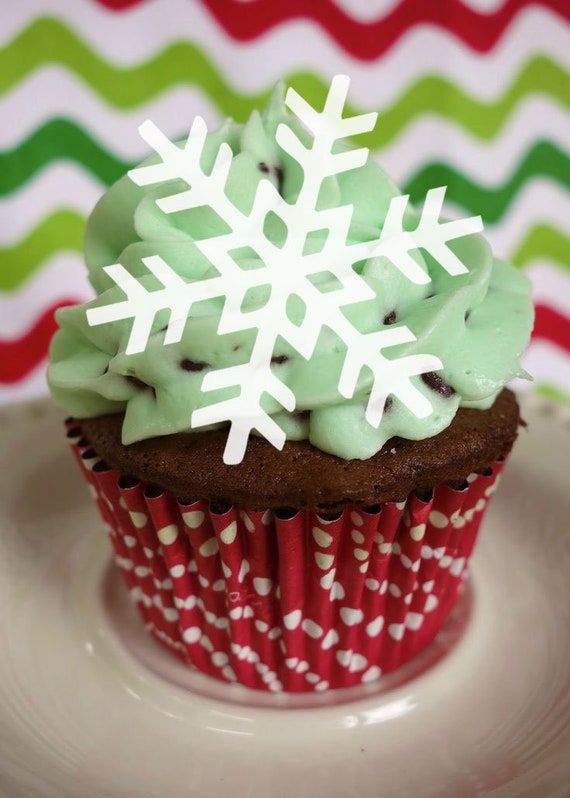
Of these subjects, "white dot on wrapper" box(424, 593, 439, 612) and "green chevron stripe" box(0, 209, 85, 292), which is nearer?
"white dot on wrapper" box(424, 593, 439, 612)

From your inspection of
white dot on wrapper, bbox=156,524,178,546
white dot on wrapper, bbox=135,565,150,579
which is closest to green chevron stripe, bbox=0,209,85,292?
white dot on wrapper, bbox=135,565,150,579

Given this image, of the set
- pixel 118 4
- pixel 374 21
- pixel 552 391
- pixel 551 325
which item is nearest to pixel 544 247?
pixel 551 325

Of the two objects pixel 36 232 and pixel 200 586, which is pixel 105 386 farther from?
pixel 36 232

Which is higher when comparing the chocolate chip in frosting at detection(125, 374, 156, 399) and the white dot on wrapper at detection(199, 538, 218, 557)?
the chocolate chip in frosting at detection(125, 374, 156, 399)

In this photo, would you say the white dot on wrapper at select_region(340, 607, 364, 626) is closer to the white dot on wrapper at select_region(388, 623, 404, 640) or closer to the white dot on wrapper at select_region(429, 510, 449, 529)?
the white dot on wrapper at select_region(388, 623, 404, 640)

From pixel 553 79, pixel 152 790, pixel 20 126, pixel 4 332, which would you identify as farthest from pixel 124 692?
pixel 553 79

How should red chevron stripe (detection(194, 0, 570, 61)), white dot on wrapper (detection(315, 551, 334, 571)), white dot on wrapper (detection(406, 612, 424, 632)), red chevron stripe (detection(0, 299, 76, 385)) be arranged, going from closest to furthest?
white dot on wrapper (detection(315, 551, 334, 571))
white dot on wrapper (detection(406, 612, 424, 632))
red chevron stripe (detection(194, 0, 570, 61))
red chevron stripe (detection(0, 299, 76, 385))

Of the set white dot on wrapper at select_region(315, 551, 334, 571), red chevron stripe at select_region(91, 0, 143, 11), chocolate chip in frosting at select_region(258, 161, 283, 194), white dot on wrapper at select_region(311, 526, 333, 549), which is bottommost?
white dot on wrapper at select_region(315, 551, 334, 571)
